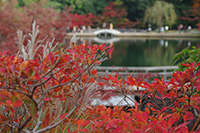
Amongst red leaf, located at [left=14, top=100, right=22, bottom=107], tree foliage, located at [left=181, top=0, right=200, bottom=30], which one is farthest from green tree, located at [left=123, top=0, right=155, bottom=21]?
red leaf, located at [left=14, top=100, right=22, bottom=107]

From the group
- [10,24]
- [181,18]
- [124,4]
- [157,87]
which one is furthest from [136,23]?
[157,87]

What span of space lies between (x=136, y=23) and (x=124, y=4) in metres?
3.19

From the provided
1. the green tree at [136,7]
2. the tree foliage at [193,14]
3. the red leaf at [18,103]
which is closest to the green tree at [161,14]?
the green tree at [136,7]

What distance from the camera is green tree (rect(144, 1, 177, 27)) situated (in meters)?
27.8

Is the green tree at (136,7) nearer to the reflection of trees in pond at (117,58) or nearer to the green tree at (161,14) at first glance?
the green tree at (161,14)

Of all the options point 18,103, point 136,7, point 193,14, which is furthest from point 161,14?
point 18,103

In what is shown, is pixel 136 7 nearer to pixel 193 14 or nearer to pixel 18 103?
pixel 193 14

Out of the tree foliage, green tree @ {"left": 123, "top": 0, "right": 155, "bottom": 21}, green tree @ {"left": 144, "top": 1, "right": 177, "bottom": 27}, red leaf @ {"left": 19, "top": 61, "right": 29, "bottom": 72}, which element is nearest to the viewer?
red leaf @ {"left": 19, "top": 61, "right": 29, "bottom": 72}

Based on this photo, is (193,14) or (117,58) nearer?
(117,58)

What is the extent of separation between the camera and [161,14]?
92.4ft

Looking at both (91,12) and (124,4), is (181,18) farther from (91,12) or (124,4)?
(91,12)

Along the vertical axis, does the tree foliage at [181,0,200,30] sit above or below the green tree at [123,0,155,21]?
below

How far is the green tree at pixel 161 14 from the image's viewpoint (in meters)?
27.8

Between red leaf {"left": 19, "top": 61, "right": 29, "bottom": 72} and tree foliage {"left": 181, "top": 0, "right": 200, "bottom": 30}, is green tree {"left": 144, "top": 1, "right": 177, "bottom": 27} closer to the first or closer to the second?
tree foliage {"left": 181, "top": 0, "right": 200, "bottom": 30}
